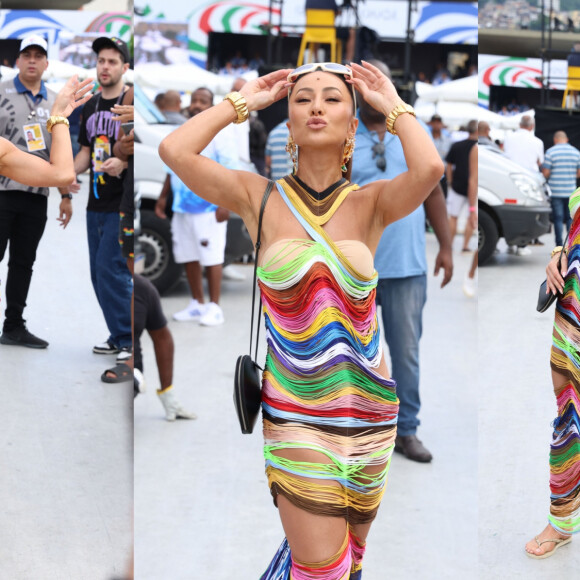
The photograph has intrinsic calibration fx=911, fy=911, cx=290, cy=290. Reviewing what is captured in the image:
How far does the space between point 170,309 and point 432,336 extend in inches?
99.1

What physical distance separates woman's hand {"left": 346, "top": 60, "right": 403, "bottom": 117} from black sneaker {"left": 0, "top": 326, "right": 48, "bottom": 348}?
2198 millimetres

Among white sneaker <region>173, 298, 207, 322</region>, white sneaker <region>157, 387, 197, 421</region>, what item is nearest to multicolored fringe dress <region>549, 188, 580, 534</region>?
white sneaker <region>157, 387, 197, 421</region>

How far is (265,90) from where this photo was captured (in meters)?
3.09

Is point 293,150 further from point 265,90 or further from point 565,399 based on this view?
point 565,399

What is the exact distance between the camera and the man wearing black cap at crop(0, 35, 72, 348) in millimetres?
4336

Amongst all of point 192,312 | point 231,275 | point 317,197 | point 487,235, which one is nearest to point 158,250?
point 192,312

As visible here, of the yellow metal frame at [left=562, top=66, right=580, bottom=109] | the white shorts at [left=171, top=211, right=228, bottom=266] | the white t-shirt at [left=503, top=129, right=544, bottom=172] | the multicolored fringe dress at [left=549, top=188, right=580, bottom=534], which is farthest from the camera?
the white t-shirt at [left=503, top=129, right=544, bottom=172]

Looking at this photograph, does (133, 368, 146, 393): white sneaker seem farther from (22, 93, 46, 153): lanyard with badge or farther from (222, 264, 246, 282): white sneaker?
(222, 264, 246, 282): white sneaker

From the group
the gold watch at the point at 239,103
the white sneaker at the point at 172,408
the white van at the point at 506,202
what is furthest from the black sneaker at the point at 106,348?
the white van at the point at 506,202

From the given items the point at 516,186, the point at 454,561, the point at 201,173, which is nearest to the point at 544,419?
the point at 454,561

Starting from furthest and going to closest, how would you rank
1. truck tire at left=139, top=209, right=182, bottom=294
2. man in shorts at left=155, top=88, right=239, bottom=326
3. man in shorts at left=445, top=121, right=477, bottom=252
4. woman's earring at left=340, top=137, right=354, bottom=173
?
man in shorts at left=445, top=121, right=477, bottom=252 < truck tire at left=139, top=209, right=182, bottom=294 < man in shorts at left=155, top=88, right=239, bottom=326 < woman's earring at left=340, top=137, right=354, bottom=173

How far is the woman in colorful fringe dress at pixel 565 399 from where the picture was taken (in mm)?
4055

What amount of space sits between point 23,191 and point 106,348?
89cm

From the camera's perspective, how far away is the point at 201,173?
9.68 feet
